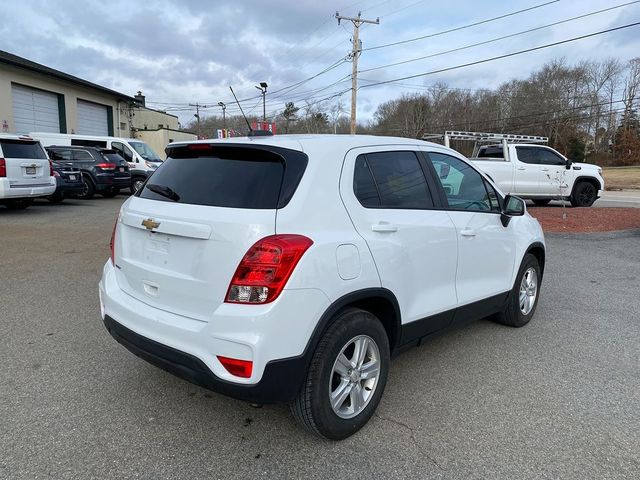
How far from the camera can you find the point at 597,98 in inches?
2763

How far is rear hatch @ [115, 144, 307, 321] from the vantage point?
2.50m

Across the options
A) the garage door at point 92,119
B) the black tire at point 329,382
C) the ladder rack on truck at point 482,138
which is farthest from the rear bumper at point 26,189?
the garage door at point 92,119

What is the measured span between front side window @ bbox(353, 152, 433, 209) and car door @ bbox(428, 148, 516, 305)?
25 cm

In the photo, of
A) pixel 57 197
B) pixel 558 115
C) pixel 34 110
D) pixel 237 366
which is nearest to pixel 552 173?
Result: pixel 237 366

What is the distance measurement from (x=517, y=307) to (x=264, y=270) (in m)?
3.09

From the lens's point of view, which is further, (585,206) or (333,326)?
(585,206)

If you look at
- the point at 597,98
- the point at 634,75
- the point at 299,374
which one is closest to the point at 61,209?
the point at 299,374

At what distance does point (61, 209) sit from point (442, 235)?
13.1 m

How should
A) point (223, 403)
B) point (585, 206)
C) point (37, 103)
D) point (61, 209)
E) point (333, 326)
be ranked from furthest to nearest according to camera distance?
point (37, 103), point (585, 206), point (61, 209), point (223, 403), point (333, 326)

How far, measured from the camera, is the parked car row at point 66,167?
11398mm

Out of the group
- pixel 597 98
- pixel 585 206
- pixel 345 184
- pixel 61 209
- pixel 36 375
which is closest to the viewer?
pixel 345 184

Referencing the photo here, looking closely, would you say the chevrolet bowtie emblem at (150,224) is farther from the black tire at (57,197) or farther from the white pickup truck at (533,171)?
the black tire at (57,197)

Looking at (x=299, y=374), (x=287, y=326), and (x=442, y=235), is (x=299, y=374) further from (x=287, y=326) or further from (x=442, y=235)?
(x=442, y=235)

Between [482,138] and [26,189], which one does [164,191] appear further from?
[482,138]
